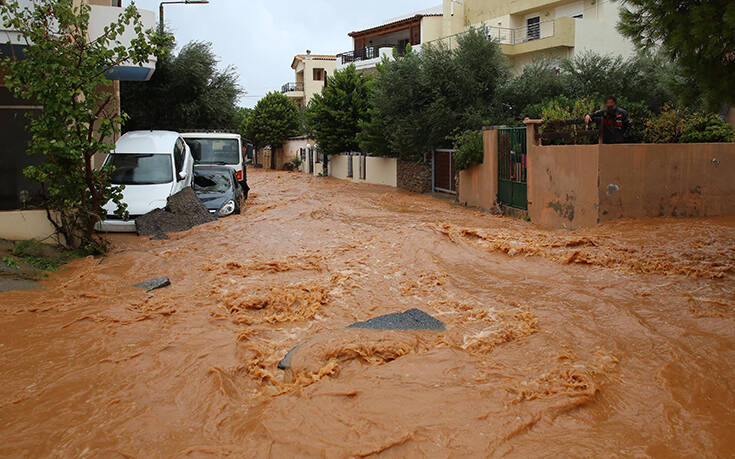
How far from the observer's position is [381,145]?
26375mm

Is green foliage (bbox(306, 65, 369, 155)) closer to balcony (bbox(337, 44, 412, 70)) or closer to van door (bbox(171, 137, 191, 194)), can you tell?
balcony (bbox(337, 44, 412, 70))

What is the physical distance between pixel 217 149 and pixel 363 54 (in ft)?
92.4

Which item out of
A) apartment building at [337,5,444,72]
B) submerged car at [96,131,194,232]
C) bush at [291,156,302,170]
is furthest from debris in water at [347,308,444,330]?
bush at [291,156,302,170]

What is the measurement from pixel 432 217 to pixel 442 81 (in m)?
6.73

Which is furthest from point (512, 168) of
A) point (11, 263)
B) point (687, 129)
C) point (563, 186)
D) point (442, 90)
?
point (11, 263)

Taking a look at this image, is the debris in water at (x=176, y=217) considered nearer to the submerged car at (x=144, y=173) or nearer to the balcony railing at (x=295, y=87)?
the submerged car at (x=144, y=173)

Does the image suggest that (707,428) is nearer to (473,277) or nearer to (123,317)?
(473,277)

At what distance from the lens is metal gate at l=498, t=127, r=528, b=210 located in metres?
15.0

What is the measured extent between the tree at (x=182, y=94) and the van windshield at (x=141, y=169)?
10.5 m

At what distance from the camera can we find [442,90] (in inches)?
818

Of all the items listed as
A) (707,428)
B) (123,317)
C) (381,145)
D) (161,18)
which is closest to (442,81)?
(381,145)

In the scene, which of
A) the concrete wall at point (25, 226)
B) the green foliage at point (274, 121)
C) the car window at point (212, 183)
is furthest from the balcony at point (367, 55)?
the concrete wall at point (25, 226)

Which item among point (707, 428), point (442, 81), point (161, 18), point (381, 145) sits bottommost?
point (707, 428)

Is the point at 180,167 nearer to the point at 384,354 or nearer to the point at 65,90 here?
the point at 65,90
